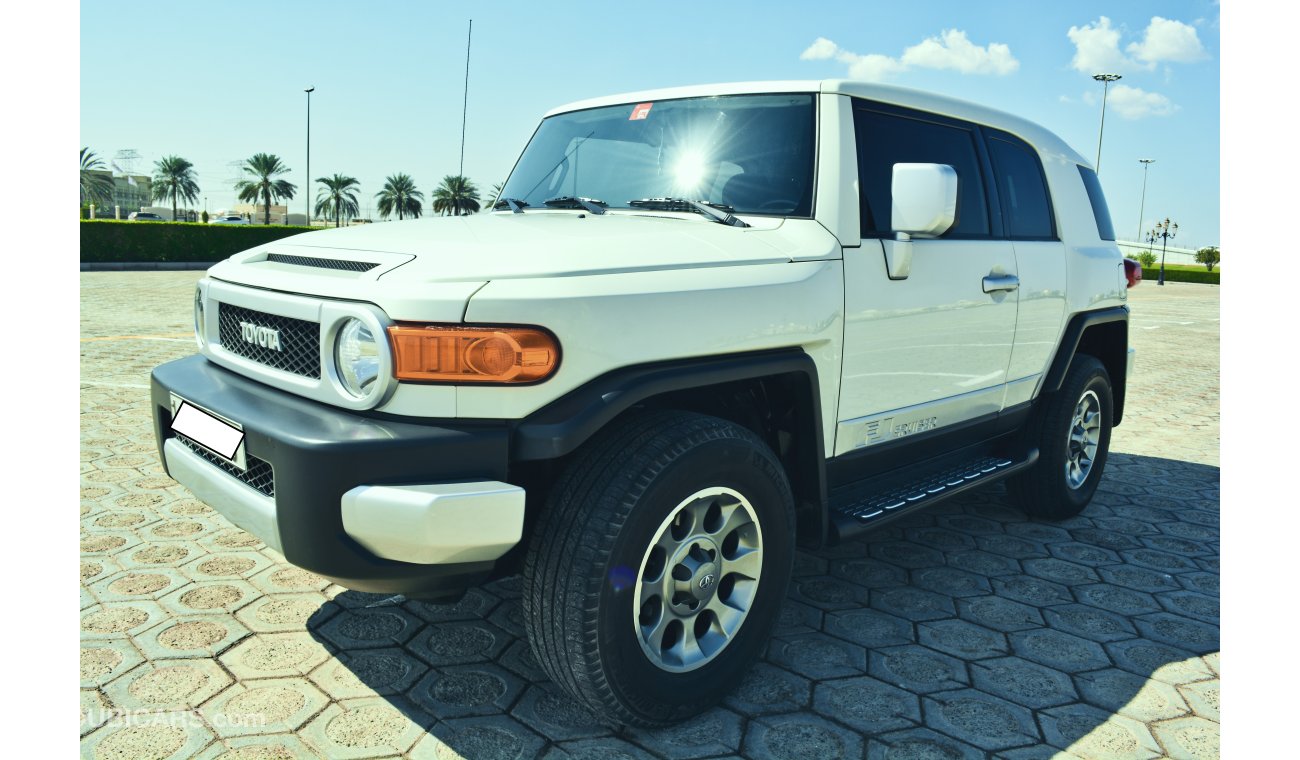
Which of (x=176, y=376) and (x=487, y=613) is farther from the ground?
(x=176, y=376)

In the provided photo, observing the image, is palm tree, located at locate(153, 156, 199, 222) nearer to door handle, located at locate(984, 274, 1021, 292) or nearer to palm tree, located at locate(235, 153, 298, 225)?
palm tree, located at locate(235, 153, 298, 225)

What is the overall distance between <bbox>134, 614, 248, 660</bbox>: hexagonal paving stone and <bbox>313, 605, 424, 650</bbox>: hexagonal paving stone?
0.31m

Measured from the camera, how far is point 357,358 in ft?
7.98

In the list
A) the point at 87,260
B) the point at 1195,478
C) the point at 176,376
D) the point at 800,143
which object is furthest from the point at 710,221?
the point at 87,260

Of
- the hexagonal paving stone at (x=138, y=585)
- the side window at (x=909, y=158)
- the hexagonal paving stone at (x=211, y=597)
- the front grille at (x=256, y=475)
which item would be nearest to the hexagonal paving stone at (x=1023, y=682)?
the side window at (x=909, y=158)

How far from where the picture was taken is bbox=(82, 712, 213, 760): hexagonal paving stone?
260 cm

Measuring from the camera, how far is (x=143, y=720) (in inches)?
109

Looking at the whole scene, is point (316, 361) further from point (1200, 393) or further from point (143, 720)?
point (1200, 393)

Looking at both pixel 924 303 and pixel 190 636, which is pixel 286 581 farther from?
pixel 924 303

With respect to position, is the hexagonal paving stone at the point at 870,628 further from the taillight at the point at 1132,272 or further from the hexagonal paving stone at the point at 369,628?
the taillight at the point at 1132,272

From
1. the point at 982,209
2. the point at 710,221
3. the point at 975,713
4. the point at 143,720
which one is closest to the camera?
the point at 143,720

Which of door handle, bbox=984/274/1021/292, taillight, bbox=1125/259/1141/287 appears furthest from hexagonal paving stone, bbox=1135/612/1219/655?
taillight, bbox=1125/259/1141/287

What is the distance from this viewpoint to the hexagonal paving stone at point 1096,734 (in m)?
2.79

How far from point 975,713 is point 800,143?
204 centimetres
